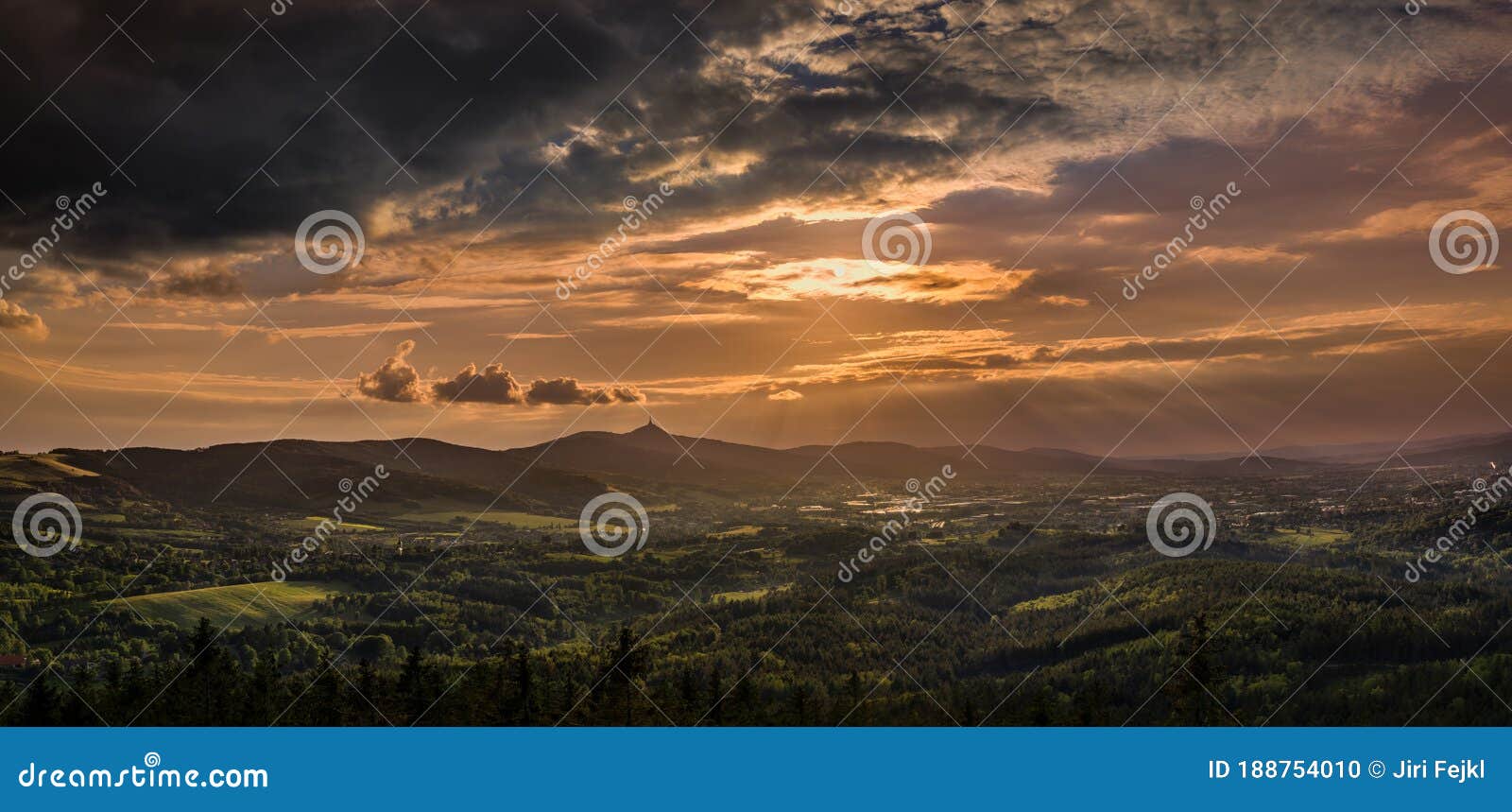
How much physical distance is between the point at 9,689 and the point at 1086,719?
13698 cm

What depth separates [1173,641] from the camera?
171 m

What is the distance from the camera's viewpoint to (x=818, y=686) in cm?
15425

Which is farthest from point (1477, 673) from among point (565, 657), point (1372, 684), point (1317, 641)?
point (565, 657)

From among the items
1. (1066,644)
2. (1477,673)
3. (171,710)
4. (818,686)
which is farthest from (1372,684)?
(171,710)

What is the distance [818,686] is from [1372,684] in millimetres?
89735

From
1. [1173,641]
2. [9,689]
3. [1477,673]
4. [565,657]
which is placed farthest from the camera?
[1173,641]

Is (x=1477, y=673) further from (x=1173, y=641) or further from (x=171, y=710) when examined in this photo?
(x=171, y=710)

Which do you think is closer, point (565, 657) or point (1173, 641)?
point (565, 657)

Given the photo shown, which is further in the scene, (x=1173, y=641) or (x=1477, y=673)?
(x=1173, y=641)

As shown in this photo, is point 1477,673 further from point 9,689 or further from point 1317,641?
point 9,689
